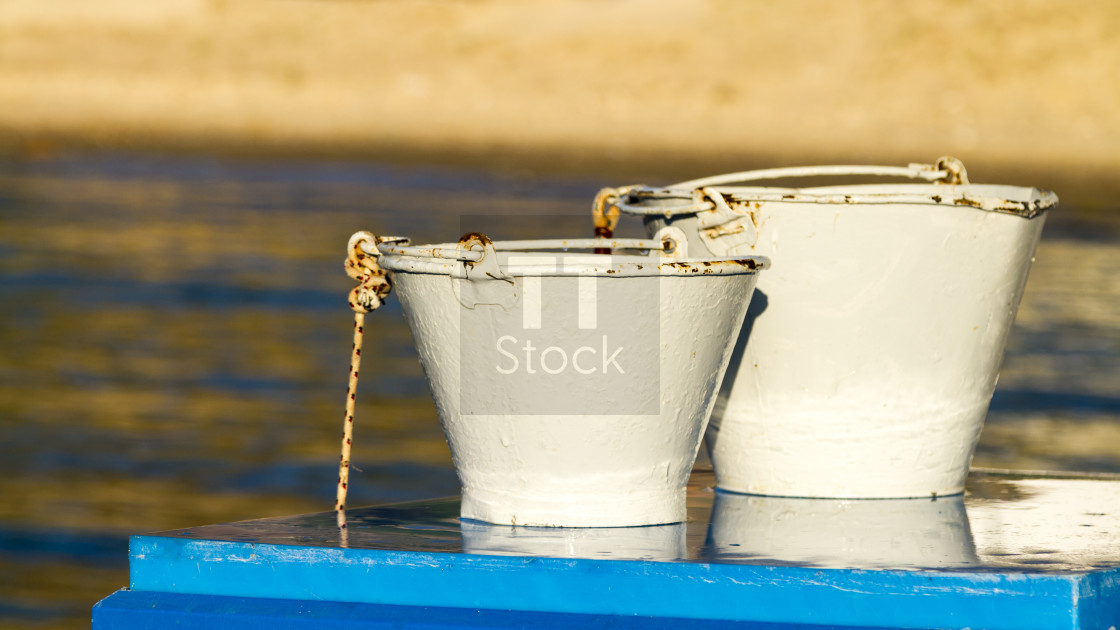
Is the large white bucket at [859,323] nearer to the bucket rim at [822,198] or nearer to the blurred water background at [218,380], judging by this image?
the bucket rim at [822,198]

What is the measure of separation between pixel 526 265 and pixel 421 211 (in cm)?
1983

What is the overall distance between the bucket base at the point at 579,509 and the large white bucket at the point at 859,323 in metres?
0.44

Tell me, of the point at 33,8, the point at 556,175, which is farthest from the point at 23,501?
the point at 33,8

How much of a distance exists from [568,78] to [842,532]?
37.2 metres

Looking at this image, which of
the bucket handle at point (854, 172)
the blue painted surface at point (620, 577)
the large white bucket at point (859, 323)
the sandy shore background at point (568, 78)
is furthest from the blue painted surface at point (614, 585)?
the sandy shore background at point (568, 78)

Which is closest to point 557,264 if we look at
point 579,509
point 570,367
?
point 570,367

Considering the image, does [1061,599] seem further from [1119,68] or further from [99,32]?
[99,32]

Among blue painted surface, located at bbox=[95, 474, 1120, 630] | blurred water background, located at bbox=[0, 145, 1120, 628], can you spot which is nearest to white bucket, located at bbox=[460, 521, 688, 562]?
blue painted surface, located at bbox=[95, 474, 1120, 630]

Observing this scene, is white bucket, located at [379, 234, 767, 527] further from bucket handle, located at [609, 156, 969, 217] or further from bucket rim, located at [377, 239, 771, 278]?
bucket handle, located at [609, 156, 969, 217]

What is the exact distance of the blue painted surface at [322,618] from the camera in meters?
2.42

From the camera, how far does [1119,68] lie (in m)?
39.8

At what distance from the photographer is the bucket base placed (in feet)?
9.29

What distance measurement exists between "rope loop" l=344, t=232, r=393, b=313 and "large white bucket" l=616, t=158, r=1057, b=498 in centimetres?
53

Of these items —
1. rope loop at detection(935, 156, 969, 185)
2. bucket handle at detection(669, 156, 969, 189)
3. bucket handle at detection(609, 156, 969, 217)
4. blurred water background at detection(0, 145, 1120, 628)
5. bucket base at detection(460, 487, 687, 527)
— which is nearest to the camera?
bucket base at detection(460, 487, 687, 527)
